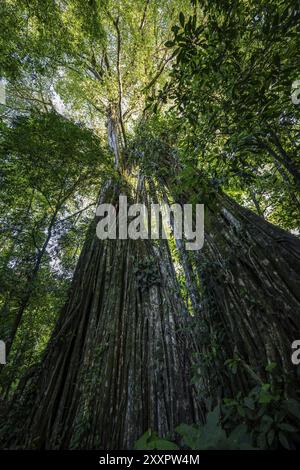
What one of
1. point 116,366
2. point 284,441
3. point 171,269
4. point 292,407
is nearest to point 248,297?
point 292,407

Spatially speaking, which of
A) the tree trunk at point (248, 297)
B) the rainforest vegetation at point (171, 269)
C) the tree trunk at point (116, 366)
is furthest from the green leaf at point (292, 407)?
the tree trunk at point (116, 366)

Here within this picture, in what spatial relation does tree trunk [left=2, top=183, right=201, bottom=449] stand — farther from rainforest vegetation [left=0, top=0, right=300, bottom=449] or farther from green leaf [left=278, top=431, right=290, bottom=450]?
green leaf [left=278, top=431, right=290, bottom=450]

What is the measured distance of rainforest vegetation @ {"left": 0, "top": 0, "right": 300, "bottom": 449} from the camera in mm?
1431

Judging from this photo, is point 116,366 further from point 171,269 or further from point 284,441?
point 284,441

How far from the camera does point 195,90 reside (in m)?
1.69

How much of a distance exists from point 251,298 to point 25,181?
10.9 feet

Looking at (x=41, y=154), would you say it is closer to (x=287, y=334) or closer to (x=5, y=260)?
(x=5, y=260)

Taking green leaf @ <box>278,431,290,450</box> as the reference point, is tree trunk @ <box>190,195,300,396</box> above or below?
above

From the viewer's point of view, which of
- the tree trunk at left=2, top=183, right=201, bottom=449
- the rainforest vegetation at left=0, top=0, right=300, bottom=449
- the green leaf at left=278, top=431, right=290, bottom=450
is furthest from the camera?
the tree trunk at left=2, top=183, right=201, bottom=449

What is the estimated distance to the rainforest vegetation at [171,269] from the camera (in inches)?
56.3

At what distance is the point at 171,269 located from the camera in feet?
9.52

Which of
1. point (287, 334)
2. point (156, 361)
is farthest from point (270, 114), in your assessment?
point (156, 361)

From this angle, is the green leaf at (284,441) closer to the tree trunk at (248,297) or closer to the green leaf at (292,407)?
the green leaf at (292,407)

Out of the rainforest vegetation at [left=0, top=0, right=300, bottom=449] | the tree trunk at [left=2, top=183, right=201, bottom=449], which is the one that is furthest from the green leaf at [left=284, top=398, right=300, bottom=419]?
the tree trunk at [left=2, top=183, right=201, bottom=449]
